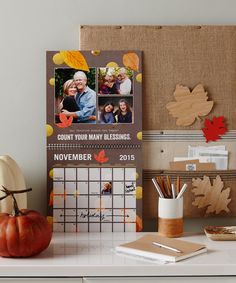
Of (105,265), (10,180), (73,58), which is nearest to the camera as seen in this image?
(105,265)

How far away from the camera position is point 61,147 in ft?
6.03

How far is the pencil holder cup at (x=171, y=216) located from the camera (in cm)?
171

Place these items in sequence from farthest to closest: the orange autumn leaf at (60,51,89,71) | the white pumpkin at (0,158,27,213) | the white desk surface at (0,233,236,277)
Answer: the orange autumn leaf at (60,51,89,71) < the white pumpkin at (0,158,27,213) < the white desk surface at (0,233,236,277)

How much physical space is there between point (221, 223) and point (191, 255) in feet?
1.40

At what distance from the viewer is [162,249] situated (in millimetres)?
1527

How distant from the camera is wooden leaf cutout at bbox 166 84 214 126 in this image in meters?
1.84

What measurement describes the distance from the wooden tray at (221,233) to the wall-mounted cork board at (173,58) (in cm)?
37

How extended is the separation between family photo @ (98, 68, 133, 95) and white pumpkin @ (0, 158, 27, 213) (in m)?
0.39

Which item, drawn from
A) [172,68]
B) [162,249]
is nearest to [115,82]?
[172,68]

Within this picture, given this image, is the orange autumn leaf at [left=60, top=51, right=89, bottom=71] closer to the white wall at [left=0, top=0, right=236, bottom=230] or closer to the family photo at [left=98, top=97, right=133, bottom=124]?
the white wall at [left=0, top=0, right=236, bottom=230]

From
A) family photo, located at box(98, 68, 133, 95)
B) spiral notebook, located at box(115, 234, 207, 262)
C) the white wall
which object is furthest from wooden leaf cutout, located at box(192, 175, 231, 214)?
the white wall
